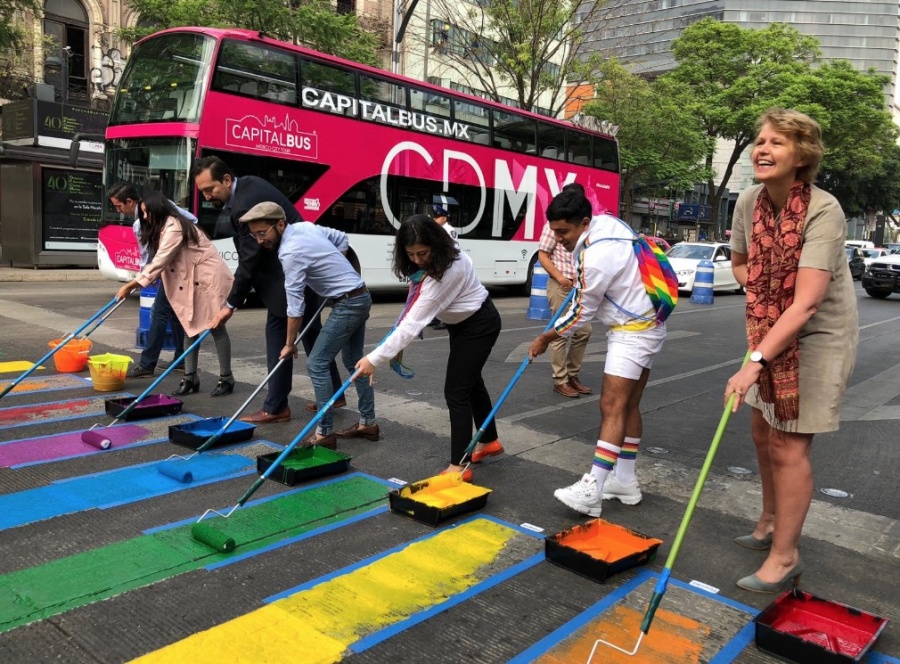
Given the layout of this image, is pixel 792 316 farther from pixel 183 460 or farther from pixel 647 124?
pixel 647 124

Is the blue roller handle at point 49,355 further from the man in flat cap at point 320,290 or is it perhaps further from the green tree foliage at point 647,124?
the green tree foliage at point 647,124

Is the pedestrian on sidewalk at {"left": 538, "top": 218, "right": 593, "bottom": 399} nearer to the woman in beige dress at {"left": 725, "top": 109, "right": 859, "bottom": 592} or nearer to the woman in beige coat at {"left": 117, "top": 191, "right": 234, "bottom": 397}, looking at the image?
the woman in beige coat at {"left": 117, "top": 191, "right": 234, "bottom": 397}

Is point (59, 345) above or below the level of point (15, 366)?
above

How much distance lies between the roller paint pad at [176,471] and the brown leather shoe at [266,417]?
46.0 inches

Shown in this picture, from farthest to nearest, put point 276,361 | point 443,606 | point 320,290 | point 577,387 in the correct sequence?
point 577,387 < point 276,361 < point 320,290 < point 443,606

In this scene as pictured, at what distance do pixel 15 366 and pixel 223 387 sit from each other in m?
2.40

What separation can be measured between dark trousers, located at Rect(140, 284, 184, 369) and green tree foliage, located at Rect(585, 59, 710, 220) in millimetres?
24345

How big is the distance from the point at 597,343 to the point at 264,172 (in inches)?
241

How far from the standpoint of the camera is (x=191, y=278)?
6.46 m

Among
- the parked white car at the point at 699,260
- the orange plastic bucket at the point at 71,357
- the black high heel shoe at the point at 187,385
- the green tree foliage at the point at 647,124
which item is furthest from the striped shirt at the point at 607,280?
the green tree foliage at the point at 647,124

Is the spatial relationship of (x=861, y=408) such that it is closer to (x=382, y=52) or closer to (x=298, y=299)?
(x=298, y=299)

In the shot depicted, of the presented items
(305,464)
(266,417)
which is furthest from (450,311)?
(266,417)

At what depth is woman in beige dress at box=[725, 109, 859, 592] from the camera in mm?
2947

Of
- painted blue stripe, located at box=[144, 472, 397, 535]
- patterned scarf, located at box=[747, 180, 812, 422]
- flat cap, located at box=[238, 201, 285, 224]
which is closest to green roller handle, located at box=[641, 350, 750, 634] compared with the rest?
patterned scarf, located at box=[747, 180, 812, 422]
